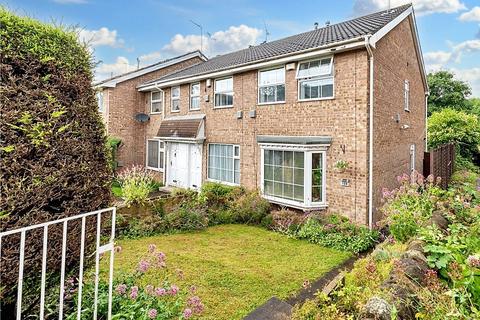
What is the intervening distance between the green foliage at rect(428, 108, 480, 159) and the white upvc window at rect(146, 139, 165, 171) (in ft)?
67.4

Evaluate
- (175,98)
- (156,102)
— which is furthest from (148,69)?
(175,98)

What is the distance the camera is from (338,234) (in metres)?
9.30

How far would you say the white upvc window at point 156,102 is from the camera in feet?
64.1

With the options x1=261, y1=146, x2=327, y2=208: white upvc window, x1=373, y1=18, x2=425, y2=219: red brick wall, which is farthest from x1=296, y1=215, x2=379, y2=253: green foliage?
x1=373, y1=18, x2=425, y2=219: red brick wall

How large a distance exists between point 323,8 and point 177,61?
37.5 feet

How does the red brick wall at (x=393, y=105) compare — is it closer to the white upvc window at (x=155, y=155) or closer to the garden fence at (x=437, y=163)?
the garden fence at (x=437, y=163)

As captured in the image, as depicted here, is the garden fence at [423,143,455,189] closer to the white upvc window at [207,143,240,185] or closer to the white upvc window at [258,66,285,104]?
the white upvc window at [258,66,285,104]

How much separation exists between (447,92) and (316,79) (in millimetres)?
30033

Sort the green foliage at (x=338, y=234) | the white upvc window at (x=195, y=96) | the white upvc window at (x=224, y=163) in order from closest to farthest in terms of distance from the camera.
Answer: the green foliage at (x=338, y=234)
the white upvc window at (x=224, y=163)
the white upvc window at (x=195, y=96)

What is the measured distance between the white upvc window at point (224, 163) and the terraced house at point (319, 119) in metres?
0.05

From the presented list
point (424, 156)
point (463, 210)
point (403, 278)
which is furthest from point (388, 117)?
point (403, 278)

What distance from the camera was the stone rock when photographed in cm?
324

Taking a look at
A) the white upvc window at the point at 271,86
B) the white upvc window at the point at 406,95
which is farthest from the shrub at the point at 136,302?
the white upvc window at the point at 406,95

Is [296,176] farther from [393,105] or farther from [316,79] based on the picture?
[393,105]
